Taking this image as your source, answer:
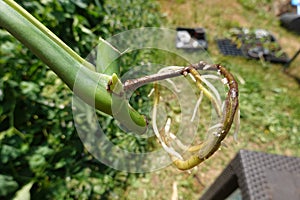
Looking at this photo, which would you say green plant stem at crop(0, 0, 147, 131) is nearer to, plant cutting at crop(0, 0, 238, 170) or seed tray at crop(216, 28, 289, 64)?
plant cutting at crop(0, 0, 238, 170)

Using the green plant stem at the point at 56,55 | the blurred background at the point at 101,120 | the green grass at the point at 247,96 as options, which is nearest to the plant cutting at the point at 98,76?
the green plant stem at the point at 56,55

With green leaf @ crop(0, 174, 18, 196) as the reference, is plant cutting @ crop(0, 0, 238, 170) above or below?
above

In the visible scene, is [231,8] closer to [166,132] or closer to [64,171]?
[64,171]

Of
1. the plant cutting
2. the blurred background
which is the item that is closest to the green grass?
the blurred background

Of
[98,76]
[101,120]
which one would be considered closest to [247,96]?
[101,120]

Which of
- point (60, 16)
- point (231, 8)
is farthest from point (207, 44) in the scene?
point (60, 16)

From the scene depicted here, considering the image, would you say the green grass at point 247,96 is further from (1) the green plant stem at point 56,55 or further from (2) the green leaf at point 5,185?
(1) the green plant stem at point 56,55
